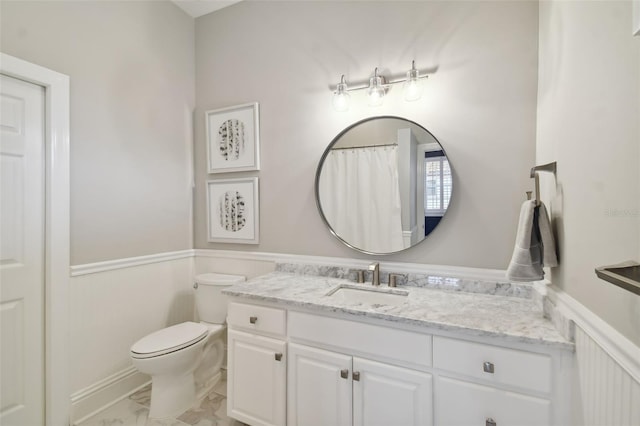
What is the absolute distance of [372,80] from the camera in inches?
71.1

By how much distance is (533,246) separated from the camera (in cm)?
122

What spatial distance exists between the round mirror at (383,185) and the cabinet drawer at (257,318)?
2.20ft

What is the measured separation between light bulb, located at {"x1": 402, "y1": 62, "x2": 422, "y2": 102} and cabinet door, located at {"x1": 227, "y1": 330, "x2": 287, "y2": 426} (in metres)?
1.59

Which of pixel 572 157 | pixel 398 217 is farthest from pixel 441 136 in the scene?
pixel 572 157

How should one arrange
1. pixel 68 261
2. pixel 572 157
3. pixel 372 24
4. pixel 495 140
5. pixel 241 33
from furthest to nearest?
pixel 241 33, pixel 372 24, pixel 68 261, pixel 495 140, pixel 572 157

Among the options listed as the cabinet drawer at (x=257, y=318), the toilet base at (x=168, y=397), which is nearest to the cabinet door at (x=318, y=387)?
the cabinet drawer at (x=257, y=318)

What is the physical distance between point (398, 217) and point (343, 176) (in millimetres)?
460

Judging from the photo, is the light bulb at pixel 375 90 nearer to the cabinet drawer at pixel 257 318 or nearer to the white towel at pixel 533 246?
the white towel at pixel 533 246

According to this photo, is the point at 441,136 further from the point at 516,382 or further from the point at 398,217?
the point at 516,382

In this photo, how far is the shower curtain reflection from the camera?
182 centimetres

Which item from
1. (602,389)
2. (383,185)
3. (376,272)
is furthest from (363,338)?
(383,185)

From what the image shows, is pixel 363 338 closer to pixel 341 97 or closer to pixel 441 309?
pixel 441 309

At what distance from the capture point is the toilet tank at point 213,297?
2.20 m

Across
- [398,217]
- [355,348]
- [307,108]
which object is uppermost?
[307,108]
